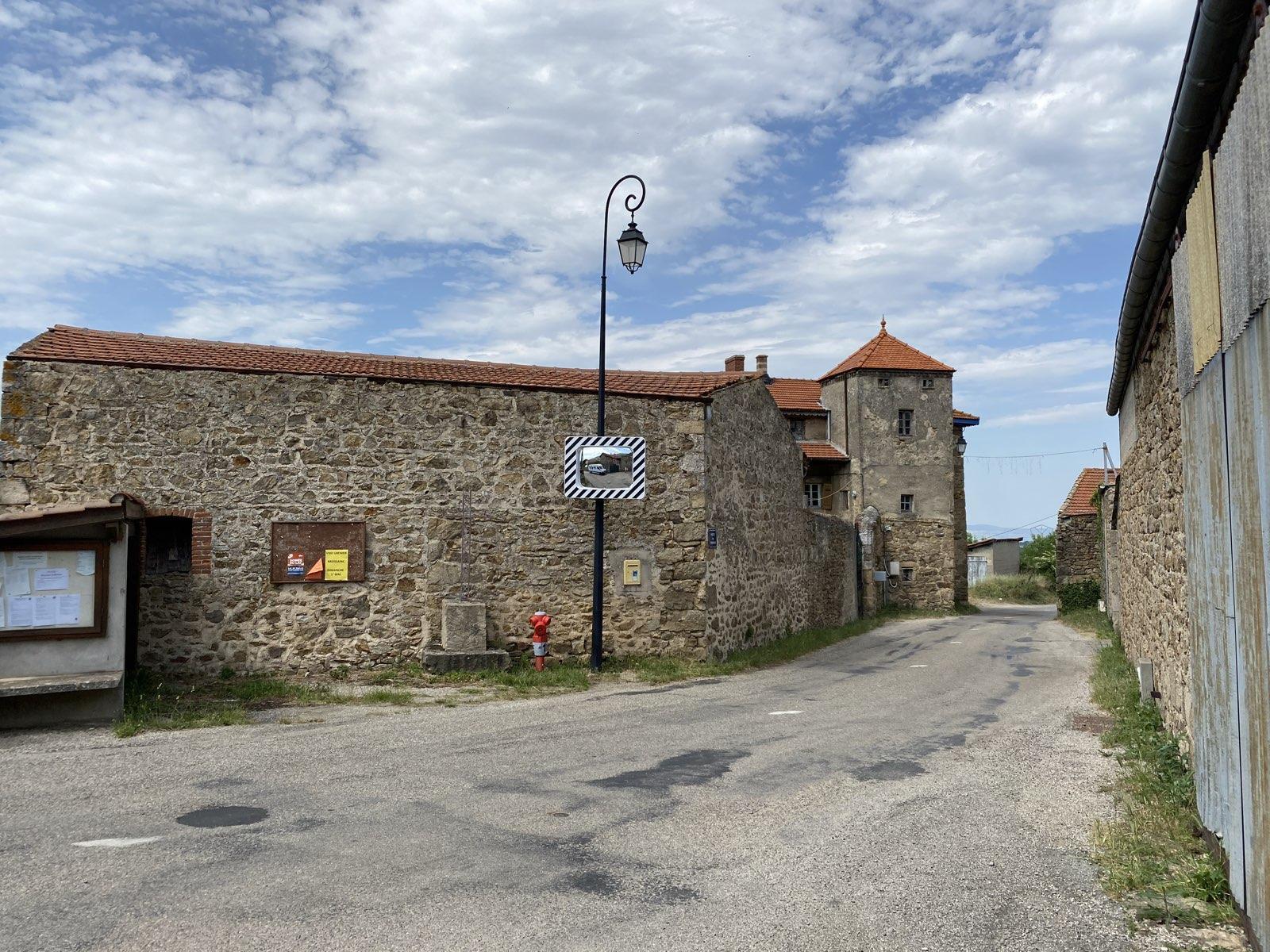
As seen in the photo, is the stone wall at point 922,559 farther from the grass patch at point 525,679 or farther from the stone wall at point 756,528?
the grass patch at point 525,679

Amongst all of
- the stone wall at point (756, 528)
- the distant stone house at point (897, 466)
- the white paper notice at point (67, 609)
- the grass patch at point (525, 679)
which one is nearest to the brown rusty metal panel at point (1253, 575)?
the grass patch at point (525, 679)

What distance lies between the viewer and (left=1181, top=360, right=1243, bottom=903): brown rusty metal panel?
454 centimetres

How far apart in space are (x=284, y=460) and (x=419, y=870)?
8367 mm

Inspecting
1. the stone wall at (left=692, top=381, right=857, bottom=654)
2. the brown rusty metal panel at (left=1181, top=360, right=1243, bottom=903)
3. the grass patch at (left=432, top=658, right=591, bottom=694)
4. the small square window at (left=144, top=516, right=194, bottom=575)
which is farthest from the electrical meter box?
the brown rusty metal panel at (left=1181, top=360, right=1243, bottom=903)

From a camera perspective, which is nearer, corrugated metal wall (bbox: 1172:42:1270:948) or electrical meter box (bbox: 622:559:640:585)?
corrugated metal wall (bbox: 1172:42:1270:948)

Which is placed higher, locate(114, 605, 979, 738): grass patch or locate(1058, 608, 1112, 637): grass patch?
locate(114, 605, 979, 738): grass patch

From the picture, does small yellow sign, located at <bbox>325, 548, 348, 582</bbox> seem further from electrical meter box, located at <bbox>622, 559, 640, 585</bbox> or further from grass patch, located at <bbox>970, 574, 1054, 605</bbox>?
grass patch, located at <bbox>970, 574, 1054, 605</bbox>

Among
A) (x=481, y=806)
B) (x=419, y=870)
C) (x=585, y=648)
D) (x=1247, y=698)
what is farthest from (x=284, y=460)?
(x=1247, y=698)

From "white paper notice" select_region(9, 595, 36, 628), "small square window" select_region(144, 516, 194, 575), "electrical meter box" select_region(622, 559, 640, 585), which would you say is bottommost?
"white paper notice" select_region(9, 595, 36, 628)

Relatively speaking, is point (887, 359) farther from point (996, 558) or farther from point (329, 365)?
point (329, 365)

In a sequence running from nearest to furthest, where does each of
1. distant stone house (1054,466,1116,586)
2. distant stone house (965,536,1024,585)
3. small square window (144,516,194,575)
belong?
small square window (144,516,194,575), distant stone house (1054,466,1116,586), distant stone house (965,536,1024,585)

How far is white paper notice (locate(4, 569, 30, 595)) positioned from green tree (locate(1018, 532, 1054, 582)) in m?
42.8

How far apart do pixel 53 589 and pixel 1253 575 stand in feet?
31.9

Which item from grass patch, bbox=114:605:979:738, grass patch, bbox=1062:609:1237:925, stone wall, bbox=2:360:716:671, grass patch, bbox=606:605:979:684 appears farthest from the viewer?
grass patch, bbox=606:605:979:684
